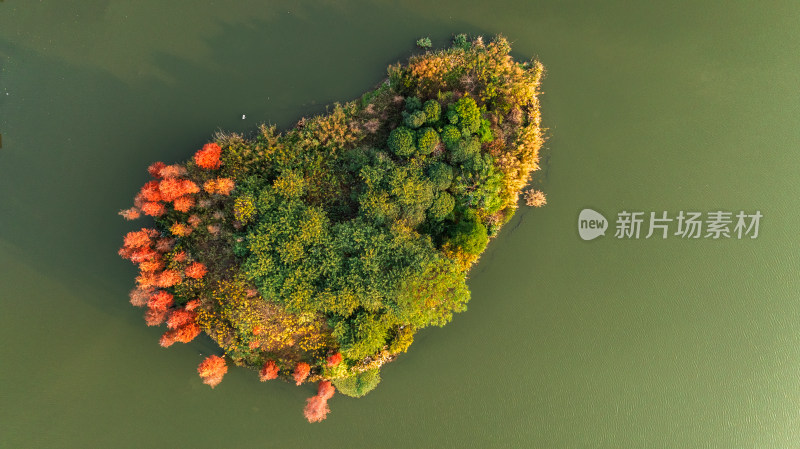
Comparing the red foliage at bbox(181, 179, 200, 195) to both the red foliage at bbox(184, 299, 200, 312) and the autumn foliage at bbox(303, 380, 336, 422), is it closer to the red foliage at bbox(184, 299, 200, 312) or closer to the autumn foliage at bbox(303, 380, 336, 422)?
the red foliage at bbox(184, 299, 200, 312)

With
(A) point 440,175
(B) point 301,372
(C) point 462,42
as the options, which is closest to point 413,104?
(A) point 440,175

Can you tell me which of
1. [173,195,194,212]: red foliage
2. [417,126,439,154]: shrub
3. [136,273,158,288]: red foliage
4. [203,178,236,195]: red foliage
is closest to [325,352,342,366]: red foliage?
[136,273,158,288]: red foliage

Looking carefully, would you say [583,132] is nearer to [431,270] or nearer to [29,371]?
[431,270]

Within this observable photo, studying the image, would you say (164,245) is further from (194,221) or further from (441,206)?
(441,206)

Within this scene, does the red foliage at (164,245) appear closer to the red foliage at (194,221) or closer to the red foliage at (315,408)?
the red foliage at (194,221)

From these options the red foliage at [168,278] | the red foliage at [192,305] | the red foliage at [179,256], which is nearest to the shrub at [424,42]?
the red foliage at [179,256]

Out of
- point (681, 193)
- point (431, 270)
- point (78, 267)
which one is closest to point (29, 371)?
point (78, 267)
